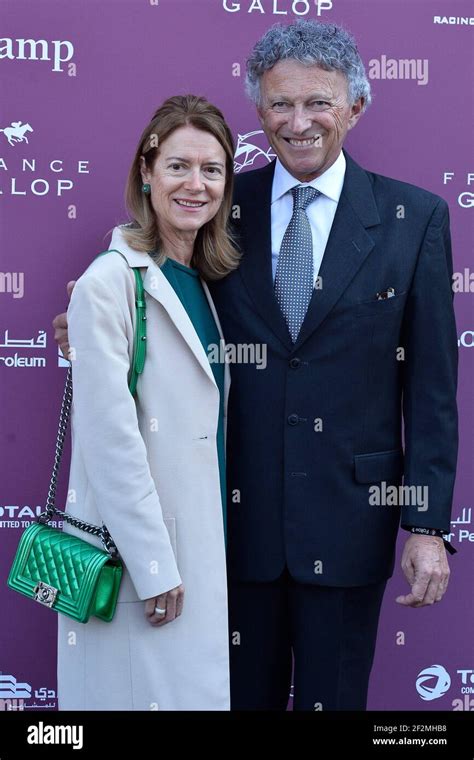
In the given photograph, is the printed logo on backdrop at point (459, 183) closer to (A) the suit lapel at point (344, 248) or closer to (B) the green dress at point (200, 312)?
(A) the suit lapel at point (344, 248)

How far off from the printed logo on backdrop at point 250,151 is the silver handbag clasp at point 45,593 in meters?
1.52

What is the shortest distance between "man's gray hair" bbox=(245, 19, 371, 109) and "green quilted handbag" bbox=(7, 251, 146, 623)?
0.74m

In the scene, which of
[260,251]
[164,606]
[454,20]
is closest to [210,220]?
[260,251]

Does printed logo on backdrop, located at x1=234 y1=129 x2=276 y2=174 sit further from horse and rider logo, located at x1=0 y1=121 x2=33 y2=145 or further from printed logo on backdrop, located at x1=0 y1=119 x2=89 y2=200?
horse and rider logo, located at x1=0 y1=121 x2=33 y2=145

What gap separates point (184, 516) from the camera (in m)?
2.29

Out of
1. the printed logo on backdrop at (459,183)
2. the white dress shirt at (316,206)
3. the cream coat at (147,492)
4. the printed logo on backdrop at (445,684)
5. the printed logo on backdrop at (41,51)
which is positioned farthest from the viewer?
the printed logo on backdrop at (445,684)

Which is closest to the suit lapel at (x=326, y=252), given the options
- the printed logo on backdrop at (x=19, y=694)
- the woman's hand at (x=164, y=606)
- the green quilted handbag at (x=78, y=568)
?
the green quilted handbag at (x=78, y=568)

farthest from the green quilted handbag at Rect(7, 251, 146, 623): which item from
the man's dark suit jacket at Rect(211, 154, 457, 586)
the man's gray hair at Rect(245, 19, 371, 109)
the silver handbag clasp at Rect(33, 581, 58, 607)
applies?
the man's gray hair at Rect(245, 19, 371, 109)

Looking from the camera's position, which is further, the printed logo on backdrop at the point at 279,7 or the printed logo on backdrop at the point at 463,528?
the printed logo on backdrop at the point at 463,528

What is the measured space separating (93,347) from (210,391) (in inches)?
13.3

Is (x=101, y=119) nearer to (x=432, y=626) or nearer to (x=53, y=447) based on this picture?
(x=53, y=447)

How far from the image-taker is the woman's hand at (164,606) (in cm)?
224

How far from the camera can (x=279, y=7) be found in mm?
3018

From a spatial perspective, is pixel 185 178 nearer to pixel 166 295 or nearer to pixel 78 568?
pixel 166 295
